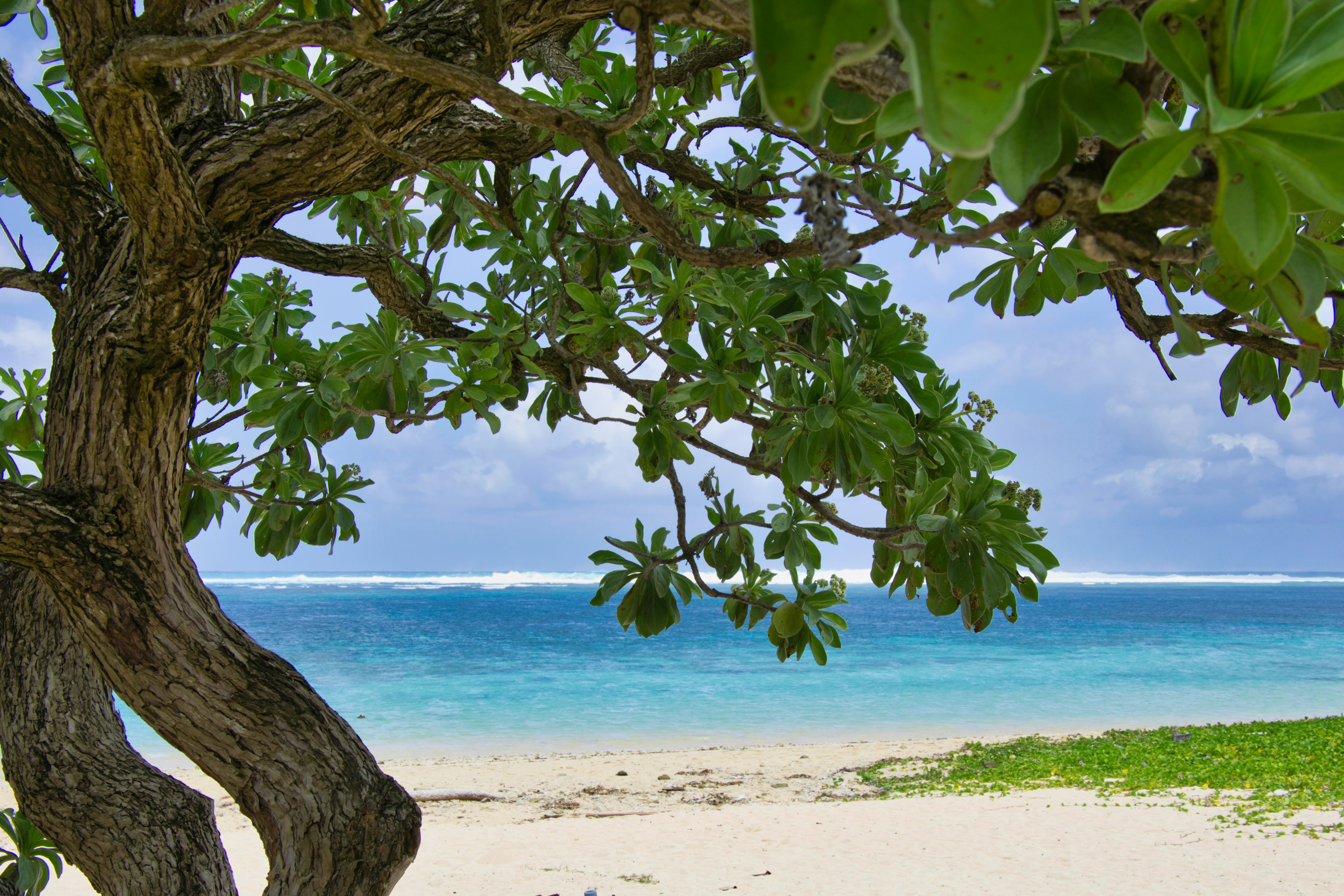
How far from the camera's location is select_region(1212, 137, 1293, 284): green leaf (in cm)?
55

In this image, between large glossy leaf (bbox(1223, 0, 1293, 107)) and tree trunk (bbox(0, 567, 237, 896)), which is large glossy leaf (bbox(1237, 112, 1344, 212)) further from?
tree trunk (bbox(0, 567, 237, 896))

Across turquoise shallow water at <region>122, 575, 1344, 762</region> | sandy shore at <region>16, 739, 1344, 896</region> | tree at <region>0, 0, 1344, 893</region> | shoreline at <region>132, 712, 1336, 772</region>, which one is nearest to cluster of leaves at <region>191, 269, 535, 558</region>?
tree at <region>0, 0, 1344, 893</region>

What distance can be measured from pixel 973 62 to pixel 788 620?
1.95m

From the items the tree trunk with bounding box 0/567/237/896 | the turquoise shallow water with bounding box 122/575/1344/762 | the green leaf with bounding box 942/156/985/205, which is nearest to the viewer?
the green leaf with bounding box 942/156/985/205

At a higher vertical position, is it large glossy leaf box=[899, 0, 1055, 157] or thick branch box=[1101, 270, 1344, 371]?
thick branch box=[1101, 270, 1344, 371]

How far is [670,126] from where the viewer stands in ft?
6.61

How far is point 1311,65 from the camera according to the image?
0.52 metres

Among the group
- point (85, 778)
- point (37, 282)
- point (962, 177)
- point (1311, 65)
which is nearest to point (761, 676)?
point (85, 778)

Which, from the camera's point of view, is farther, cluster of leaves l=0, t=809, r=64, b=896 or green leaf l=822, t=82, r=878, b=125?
cluster of leaves l=0, t=809, r=64, b=896

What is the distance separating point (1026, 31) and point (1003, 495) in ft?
4.65

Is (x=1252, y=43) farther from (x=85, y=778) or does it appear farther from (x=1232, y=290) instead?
(x=85, y=778)

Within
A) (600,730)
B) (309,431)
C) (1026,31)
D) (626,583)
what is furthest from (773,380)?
(600,730)

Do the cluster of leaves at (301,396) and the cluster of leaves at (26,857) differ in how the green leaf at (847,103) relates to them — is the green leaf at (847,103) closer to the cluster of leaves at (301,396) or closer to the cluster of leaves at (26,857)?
the cluster of leaves at (301,396)

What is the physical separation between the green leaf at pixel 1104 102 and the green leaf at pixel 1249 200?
6 centimetres
